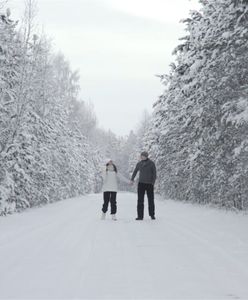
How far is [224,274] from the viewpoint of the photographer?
5.17 meters

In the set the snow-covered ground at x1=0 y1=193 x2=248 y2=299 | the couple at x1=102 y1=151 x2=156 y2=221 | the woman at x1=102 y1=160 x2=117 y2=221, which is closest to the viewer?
the snow-covered ground at x1=0 y1=193 x2=248 y2=299

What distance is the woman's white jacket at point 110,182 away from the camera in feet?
43.1

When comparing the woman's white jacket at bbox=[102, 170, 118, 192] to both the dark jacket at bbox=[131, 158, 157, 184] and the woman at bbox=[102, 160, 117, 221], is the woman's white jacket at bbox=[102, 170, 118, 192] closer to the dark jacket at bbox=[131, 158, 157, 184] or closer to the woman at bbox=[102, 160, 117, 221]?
the woman at bbox=[102, 160, 117, 221]

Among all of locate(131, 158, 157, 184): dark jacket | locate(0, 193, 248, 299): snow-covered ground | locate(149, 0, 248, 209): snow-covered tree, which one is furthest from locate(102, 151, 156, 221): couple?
locate(0, 193, 248, 299): snow-covered ground

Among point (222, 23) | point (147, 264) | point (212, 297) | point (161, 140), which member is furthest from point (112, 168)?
point (161, 140)

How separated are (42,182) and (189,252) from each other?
16618 millimetres

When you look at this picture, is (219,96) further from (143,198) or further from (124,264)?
(124,264)

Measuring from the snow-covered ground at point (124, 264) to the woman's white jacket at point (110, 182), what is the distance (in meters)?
3.61

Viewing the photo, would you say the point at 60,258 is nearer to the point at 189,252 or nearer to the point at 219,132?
the point at 189,252

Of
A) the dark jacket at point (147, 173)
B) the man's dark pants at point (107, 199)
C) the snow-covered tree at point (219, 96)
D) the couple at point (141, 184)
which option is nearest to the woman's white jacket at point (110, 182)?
the couple at point (141, 184)

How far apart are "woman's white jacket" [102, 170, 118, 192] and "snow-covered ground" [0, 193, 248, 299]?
3.61 metres

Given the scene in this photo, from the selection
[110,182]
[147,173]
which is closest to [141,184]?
[147,173]

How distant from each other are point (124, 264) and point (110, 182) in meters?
7.56

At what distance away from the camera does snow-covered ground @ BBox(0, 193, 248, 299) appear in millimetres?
4438
